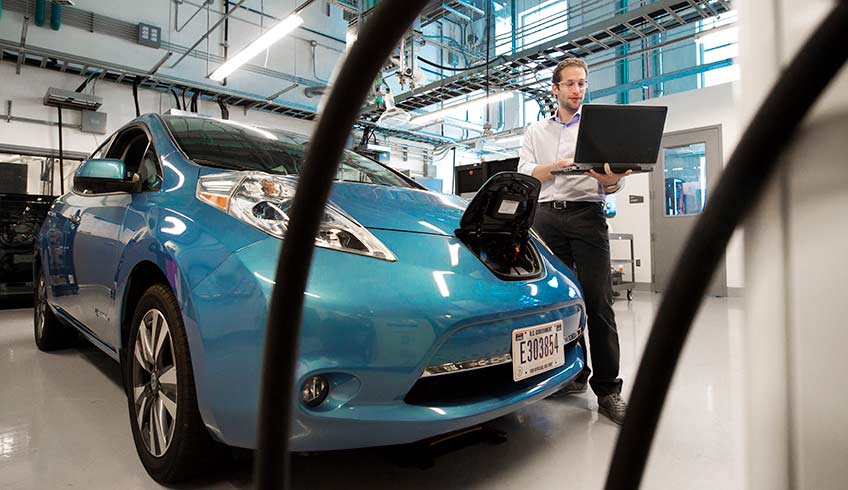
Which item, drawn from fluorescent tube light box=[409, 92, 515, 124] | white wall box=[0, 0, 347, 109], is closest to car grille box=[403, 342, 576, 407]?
fluorescent tube light box=[409, 92, 515, 124]

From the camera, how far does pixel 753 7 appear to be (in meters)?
0.34

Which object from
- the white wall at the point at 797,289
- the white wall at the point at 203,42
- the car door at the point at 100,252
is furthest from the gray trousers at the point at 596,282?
the white wall at the point at 203,42

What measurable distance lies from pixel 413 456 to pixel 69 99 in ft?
23.4

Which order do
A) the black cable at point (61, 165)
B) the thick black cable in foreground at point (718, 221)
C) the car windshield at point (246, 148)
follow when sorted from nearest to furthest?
the thick black cable in foreground at point (718, 221) < the car windshield at point (246, 148) < the black cable at point (61, 165)

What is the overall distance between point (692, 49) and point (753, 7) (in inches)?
406

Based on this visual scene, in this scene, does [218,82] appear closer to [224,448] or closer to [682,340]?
[224,448]

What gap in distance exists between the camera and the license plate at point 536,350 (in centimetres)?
113

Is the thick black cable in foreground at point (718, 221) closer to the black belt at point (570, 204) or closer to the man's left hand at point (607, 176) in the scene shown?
the man's left hand at point (607, 176)

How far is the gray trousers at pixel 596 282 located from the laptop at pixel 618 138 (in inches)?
7.8

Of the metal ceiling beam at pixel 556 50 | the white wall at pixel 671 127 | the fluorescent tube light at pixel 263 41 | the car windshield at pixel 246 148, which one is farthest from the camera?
the white wall at pixel 671 127

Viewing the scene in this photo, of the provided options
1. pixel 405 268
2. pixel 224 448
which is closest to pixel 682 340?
pixel 405 268

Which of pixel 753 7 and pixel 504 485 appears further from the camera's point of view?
pixel 504 485

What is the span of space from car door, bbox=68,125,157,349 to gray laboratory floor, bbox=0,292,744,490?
11.9 inches

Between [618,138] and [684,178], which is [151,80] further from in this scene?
[684,178]
